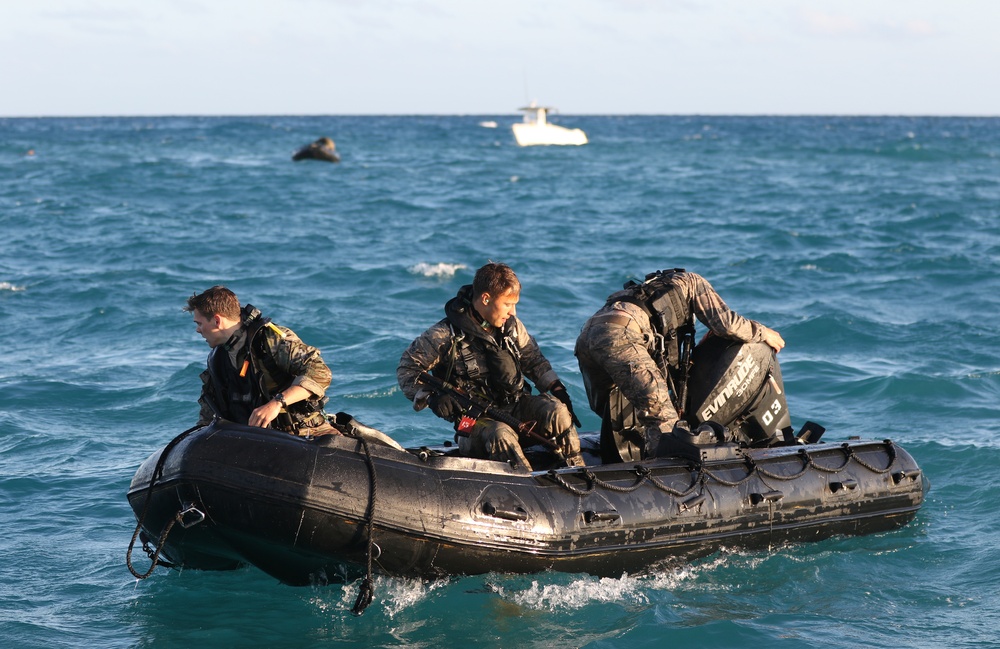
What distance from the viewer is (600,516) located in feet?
17.9

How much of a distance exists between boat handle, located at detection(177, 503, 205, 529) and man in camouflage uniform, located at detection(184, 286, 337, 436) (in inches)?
18.7

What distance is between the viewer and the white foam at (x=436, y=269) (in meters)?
15.6

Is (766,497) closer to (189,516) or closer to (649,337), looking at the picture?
(649,337)

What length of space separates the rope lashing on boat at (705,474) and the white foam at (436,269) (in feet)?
32.1

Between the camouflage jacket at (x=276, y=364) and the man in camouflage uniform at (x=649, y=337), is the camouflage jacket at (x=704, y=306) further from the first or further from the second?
the camouflage jacket at (x=276, y=364)

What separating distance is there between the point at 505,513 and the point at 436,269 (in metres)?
10.8

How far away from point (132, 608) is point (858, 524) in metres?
3.97

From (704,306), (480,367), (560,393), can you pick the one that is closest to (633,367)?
(560,393)

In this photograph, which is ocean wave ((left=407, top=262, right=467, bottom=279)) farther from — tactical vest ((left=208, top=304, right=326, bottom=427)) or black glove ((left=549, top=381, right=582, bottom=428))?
→ tactical vest ((left=208, top=304, right=326, bottom=427))

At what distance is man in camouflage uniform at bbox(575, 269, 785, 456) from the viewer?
19.5ft

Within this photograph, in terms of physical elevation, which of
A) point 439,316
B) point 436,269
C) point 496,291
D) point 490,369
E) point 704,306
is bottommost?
point 439,316

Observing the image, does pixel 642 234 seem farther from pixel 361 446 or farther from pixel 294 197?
pixel 361 446

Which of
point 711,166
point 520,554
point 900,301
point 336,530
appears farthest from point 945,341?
point 711,166

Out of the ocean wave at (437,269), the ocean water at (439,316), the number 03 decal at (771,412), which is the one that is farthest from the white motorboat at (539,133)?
the number 03 decal at (771,412)
